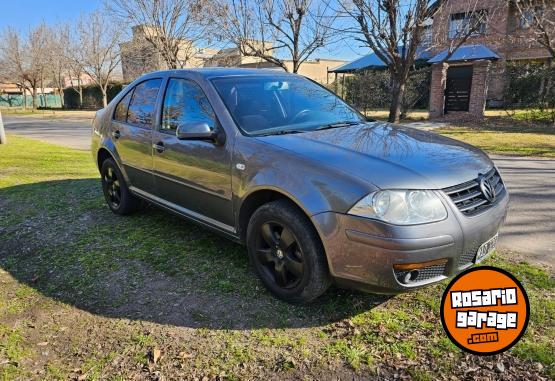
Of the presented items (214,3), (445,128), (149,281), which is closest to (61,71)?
(214,3)

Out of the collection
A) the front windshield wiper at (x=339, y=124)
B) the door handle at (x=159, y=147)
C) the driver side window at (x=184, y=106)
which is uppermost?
the driver side window at (x=184, y=106)

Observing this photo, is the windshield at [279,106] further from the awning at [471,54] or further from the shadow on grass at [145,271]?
the awning at [471,54]

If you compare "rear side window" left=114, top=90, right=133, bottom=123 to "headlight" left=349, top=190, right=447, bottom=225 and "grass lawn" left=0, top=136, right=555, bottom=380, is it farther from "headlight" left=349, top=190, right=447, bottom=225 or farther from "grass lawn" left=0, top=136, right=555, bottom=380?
"headlight" left=349, top=190, right=447, bottom=225

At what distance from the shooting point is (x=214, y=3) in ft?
57.1

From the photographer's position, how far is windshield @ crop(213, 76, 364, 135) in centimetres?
344

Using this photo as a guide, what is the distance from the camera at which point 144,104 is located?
4441 millimetres

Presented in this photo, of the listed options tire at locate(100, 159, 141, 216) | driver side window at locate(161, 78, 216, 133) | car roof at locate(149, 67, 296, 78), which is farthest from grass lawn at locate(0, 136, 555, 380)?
car roof at locate(149, 67, 296, 78)

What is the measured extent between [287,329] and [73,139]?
1408 centimetres

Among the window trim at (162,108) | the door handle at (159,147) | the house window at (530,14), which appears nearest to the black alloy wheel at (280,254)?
the window trim at (162,108)

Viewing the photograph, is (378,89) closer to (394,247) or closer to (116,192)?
(116,192)

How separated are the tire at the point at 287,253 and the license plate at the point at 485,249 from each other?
0.98 metres

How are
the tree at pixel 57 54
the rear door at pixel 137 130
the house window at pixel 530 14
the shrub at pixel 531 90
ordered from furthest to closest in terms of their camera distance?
the tree at pixel 57 54 < the shrub at pixel 531 90 < the house window at pixel 530 14 < the rear door at pixel 137 130

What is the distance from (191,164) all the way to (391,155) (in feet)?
5.61

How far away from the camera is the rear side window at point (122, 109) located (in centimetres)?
479
